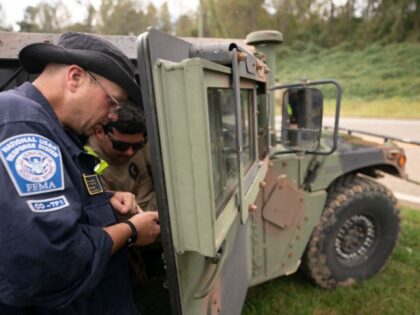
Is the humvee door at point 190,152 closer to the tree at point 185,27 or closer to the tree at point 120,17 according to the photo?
the tree at point 185,27

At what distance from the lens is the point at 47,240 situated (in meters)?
0.86

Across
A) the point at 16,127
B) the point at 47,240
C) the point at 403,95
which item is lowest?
the point at 403,95

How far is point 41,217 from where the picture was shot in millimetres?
869

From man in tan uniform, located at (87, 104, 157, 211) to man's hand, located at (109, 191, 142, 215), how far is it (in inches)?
23.4

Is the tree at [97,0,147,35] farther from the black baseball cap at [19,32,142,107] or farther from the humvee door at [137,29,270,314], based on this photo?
the humvee door at [137,29,270,314]

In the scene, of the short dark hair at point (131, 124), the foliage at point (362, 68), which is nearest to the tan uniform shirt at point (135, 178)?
the short dark hair at point (131, 124)

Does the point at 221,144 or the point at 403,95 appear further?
the point at 403,95

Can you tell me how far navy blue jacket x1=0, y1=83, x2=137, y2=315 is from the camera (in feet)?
2.82

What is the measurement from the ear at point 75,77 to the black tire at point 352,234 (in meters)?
2.17

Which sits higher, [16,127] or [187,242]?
[16,127]

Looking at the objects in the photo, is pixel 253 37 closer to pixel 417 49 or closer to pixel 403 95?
pixel 403 95

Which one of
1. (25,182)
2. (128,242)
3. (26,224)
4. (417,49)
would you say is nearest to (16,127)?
(25,182)

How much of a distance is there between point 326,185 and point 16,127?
2.28 metres

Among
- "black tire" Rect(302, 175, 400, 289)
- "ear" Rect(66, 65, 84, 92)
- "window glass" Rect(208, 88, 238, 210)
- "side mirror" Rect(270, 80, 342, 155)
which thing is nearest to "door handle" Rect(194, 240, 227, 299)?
"window glass" Rect(208, 88, 238, 210)
